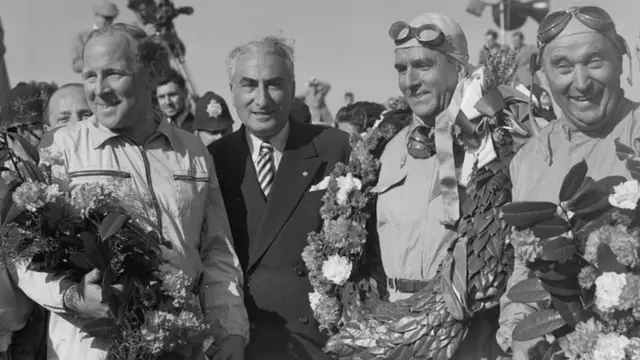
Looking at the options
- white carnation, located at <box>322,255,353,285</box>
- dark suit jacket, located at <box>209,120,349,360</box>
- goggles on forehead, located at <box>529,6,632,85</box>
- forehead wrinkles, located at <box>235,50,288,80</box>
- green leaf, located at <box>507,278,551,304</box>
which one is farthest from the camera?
forehead wrinkles, located at <box>235,50,288,80</box>

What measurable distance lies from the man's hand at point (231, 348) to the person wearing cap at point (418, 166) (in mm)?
845

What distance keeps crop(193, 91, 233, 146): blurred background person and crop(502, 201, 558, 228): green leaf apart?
5160mm

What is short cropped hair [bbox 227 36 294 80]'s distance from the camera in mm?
5576

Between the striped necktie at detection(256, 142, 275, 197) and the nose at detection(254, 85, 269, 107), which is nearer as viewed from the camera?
the nose at detection(254, 85, 269, 107)

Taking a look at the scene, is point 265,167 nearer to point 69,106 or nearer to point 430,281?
point 430,281

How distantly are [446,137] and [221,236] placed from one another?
135 cm

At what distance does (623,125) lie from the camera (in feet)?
13.2

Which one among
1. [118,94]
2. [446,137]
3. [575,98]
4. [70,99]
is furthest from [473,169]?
[70,99]

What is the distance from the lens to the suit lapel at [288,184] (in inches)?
214

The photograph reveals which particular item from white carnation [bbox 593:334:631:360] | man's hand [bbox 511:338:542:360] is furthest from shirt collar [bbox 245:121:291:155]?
white carnation [bbox 593:334:631:360]

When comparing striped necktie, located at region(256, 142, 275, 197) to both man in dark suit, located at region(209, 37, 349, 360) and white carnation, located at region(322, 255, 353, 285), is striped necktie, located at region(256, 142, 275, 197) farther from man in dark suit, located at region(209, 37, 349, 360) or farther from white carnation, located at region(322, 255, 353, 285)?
white carnation, located at region(322, 255, 353, 285)

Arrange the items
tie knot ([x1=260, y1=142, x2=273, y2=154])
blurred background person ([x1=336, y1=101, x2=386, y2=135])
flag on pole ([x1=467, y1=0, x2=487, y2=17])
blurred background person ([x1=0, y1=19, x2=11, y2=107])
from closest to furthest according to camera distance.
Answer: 1. tie knot ([x1=260, y1=142, x2=273, y2=154])
2. blurred background person ([x1=336, y1=101, x2=386, y2=135])
3. blurred background person ([x1=0, y1=19, x2=11, y2=107])
4. flag on pole ([x1=467, y1=0, x2=487, y2=17])

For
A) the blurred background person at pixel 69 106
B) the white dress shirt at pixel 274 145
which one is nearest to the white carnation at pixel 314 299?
the white dress shirt at pixel 274 145

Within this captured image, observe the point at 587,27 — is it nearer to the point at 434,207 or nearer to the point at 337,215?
the point at 434,207
